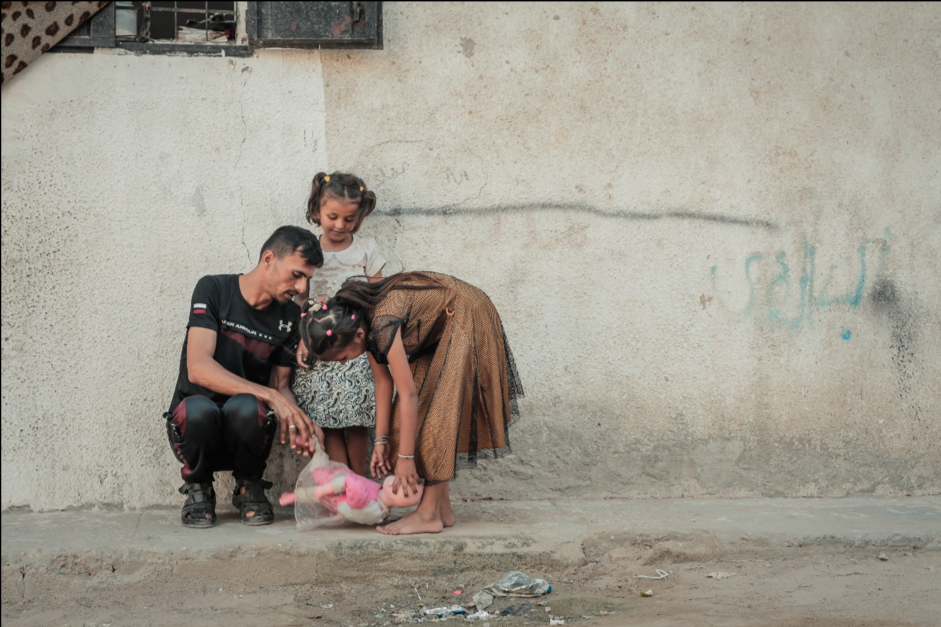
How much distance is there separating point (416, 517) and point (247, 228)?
1444 mm

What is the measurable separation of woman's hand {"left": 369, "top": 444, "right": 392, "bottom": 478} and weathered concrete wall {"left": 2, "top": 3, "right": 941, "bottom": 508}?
596mm

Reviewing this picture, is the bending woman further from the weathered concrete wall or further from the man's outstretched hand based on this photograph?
the weathered concrete wall

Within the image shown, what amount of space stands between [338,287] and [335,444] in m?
0.66

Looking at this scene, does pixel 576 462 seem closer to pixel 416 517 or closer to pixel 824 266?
pixel 416 517

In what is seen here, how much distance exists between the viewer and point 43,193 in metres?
3.71

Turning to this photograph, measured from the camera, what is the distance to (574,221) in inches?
156

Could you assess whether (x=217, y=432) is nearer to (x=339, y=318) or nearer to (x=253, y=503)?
(x=253, y=503)

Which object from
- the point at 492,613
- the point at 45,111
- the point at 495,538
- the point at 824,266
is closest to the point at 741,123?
the point at 824,266

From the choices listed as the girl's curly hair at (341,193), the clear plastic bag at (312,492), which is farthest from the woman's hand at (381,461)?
the girl's curly hair at (341,193)

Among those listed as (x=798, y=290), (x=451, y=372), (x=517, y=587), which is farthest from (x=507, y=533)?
(x=798, y=290)

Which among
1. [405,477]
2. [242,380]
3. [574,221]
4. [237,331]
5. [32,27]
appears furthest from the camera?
[574,221]

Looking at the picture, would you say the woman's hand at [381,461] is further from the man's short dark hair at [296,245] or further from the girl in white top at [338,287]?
the man's short dark hair at [296,245]

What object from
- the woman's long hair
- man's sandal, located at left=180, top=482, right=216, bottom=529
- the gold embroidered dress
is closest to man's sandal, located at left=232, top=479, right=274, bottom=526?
man's sandal, located at left=180, top=482, right=216, bottom=529

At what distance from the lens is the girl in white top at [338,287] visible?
356 cm
